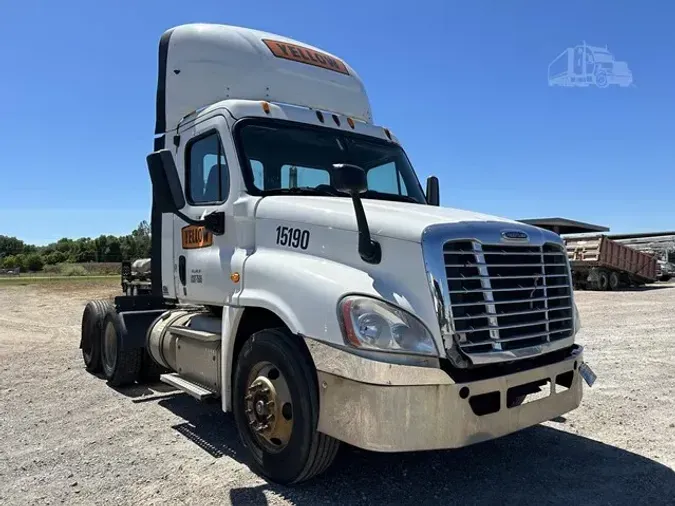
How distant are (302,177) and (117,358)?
3.66 meters

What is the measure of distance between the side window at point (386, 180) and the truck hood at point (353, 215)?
0.76 metres

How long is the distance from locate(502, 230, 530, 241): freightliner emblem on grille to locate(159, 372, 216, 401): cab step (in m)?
2.77

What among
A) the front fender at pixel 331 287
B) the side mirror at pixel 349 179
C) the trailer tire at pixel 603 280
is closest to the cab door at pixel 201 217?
the front fender at pixel 331 287

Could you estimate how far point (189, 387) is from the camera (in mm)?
5008

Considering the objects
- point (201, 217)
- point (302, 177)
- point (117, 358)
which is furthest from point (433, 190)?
point (117, 358)

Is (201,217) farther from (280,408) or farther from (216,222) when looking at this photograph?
(280,408)

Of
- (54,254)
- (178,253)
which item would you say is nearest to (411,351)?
(178,253)

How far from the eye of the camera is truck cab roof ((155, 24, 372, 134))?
5.71 m

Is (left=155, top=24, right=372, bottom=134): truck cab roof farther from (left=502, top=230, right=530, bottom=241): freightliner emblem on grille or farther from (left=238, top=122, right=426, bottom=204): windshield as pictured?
(left=502, top=230, right=530, bottom=241): freightliner emblem on grille

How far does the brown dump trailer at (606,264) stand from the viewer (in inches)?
Result: 984

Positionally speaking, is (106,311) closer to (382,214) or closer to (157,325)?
(157,325)

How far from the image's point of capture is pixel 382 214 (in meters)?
3.86

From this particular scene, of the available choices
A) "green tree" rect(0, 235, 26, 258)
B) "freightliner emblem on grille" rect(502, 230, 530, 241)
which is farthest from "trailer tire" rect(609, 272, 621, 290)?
"green tree" rect(0, 235, 26, 258)

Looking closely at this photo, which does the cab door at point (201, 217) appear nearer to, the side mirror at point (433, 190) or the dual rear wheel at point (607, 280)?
the side mirror at point (433, 190)
